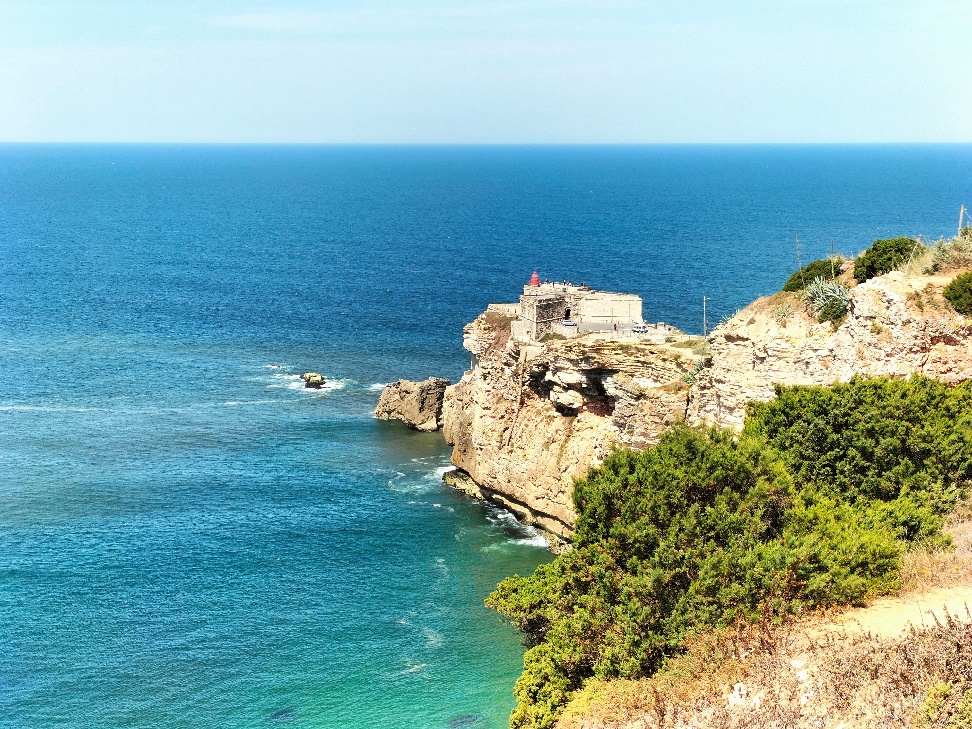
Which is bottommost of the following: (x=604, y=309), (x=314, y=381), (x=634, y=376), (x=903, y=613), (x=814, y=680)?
(x=314, y=381)

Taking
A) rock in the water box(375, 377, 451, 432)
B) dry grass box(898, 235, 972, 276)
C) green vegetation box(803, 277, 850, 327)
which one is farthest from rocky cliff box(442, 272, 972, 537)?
rock in the water box(375, 377, 451, 432)

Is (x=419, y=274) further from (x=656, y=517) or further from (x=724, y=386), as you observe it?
Result: (x=656, y=517)

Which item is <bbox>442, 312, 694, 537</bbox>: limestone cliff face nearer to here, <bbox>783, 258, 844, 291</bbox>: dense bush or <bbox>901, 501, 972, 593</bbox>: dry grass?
<bbox>783, 258, 844, 291</bbox>: dense bush

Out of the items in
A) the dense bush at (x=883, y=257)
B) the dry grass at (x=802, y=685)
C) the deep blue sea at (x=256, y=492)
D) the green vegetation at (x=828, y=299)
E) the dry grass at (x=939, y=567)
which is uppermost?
the dense bush at (x=883, y=257)

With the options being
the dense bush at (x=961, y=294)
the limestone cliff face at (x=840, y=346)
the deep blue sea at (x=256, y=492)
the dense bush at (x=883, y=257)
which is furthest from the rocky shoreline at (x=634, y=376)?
the dense bush at (x=883, y=257)

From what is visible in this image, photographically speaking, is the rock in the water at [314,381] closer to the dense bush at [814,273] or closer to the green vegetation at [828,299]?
the dense bush at [814,273]

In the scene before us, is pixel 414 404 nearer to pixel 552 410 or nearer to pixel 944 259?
pixel 552 410

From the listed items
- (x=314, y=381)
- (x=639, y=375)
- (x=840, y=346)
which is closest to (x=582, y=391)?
(x=639, y=375)
